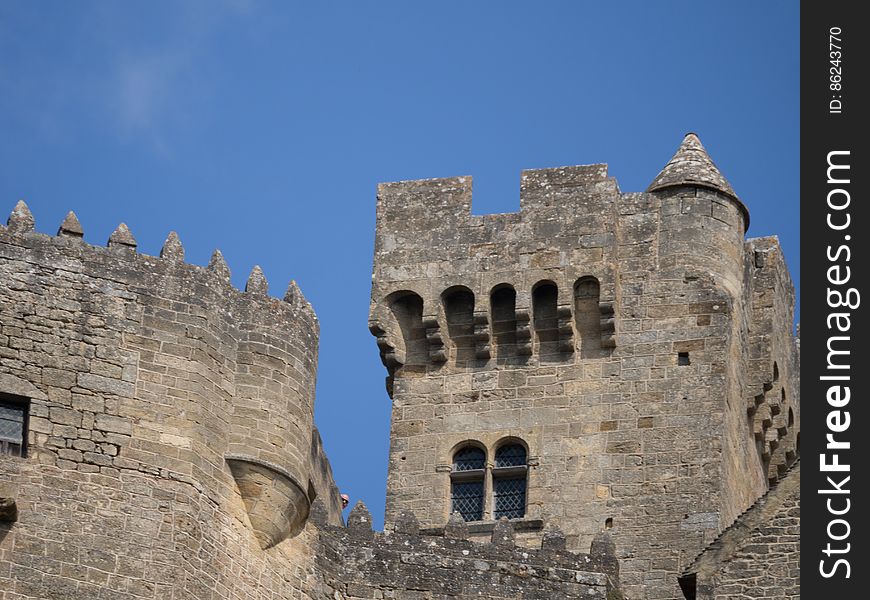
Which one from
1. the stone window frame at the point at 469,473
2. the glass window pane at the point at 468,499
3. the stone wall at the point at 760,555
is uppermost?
the stone window frame at the point at 469,473

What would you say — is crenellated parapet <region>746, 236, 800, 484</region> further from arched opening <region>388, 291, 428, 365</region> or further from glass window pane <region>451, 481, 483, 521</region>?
arched opening <region>388, 291, 428, 365</region>

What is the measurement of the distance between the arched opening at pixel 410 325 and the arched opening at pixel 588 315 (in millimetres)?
2206

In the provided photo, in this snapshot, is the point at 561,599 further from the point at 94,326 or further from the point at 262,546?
the point at 94,326

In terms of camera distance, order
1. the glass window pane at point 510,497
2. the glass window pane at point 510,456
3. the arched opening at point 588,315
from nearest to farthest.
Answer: the glass window pane at point 510,497 < the glass window pane at point 510,456 < the arched opening at point 588,315

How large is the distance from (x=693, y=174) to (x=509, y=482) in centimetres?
511

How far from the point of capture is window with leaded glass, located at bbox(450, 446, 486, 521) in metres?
44.2

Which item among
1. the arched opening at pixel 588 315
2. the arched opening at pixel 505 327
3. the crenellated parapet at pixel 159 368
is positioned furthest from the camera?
the arched opening at pixel 505 327

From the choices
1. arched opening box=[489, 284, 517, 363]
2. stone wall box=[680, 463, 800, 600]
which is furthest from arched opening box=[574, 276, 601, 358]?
stone wall box=[680, 463, 800, 600]

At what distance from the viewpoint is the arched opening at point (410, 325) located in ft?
150

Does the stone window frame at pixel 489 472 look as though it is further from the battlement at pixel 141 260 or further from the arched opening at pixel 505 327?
the battlement at pixel 141 260

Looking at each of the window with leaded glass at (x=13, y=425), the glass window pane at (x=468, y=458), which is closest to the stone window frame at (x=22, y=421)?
the window with leaded glass at (x=13, y=425)

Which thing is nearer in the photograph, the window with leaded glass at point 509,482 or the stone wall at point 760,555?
the stone wall at point 760,555

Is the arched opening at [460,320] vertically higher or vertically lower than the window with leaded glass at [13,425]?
higher

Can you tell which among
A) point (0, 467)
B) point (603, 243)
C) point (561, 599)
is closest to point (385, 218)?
point (603, 243)
